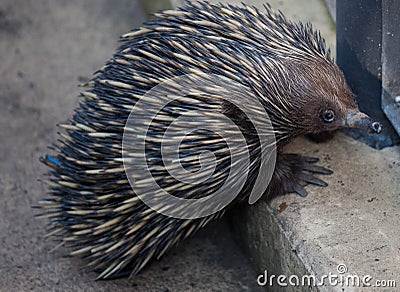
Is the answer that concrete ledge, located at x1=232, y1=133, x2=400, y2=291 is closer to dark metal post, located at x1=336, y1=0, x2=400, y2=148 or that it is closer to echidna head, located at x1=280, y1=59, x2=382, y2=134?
dark metal post, located at x1=336, y1=0, x2=400, y2=148

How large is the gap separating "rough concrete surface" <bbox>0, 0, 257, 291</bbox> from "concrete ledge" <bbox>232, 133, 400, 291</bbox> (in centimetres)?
28

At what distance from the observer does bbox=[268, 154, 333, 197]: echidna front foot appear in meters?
3.19

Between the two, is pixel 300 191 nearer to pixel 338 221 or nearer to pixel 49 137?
pixel 338 221

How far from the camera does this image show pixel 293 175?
3223 millimetres

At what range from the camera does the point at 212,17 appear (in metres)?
3.13

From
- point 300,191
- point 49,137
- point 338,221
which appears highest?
point 49,137

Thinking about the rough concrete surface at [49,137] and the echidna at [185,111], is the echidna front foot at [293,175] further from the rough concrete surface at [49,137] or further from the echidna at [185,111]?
the rough concrete surface at [49,137]

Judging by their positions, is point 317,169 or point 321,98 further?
point 317,169

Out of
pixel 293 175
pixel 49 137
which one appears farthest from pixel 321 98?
pixel 49 137

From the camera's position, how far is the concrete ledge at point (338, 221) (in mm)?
2797

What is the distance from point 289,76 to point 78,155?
3.30ft

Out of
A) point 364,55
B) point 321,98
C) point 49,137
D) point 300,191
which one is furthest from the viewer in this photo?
point 49,137

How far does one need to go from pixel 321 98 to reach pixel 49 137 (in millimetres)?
2200

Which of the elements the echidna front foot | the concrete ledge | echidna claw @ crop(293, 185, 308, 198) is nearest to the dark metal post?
the concrete ledge
